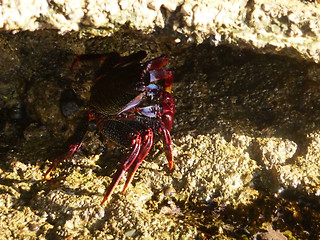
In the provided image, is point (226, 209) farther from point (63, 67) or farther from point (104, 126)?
point (63, 67)

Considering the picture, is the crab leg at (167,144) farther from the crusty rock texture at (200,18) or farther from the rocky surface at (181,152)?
the crusty rock texture at (200,18)

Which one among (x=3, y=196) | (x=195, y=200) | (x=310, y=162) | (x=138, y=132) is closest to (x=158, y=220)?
(x=195, y=200)

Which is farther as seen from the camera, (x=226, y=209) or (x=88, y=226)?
Result: (x=226, y=209)

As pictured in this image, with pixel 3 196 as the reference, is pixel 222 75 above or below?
above

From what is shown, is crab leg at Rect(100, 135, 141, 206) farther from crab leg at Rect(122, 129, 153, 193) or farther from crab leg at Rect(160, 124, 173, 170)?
crab leg at Rect(160, 124, 173, 170)

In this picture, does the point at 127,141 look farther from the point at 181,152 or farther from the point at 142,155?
the point at 181,152

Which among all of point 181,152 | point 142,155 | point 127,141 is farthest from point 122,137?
point 181,152

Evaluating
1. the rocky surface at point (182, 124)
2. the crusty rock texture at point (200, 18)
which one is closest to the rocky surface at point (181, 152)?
the rocky surface at point (182, 124)

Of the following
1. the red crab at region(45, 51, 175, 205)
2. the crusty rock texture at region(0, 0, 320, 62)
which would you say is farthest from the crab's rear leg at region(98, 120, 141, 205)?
the crusty rock texture at region(0, 0, 320, 62)
